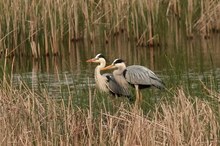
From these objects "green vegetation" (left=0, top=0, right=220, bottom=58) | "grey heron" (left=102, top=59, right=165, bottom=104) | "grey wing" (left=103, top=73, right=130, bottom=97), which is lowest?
"grey wing" (left=103, top=73, right=130, bottom=97)

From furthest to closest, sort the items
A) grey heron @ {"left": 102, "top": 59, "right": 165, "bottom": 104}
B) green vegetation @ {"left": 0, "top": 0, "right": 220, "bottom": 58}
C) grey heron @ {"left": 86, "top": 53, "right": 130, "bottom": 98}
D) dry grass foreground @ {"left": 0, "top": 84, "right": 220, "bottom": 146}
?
green vegetation @ {"left": 0, "top": 0, "right": 220, "bottom": 58}, grey heron @ {"left": 86, "top": 53, "right": 130, "bottom": 98}, grey heron @ {"left": 102, "top": 59, "right": 165, "bottom": 104}, dry grass foreground @ {"left": 0, "top": 84, "right": 220, "bottom": 146}

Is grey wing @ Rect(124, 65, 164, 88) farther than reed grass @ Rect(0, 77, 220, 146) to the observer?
Yes

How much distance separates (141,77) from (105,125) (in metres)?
2.79

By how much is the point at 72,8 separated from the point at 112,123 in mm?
8004

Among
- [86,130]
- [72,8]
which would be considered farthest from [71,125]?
[72,8]

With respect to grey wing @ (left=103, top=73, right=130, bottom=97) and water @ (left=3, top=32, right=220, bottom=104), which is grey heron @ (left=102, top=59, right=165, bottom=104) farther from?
water @ (left=3, top=32, right=220, bottom=104)

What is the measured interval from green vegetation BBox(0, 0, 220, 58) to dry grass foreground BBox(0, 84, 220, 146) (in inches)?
228

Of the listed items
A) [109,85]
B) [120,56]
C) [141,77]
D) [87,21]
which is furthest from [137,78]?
[87,21]

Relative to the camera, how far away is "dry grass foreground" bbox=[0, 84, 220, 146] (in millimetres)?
5629

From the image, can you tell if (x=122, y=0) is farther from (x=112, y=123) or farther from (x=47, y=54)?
(x=112, y=123)

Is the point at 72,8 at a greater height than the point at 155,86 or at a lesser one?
greater

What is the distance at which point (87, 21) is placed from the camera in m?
13.8

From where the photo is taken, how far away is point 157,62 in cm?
1214

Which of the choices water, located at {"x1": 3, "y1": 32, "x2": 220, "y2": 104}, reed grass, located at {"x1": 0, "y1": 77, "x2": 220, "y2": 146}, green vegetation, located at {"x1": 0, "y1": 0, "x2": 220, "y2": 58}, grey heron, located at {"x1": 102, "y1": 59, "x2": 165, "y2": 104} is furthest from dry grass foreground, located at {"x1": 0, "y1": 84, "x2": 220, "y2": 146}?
green vegetation, located at {"x1": 0, "y1": 0, "x2": 220, "y2": 58}
